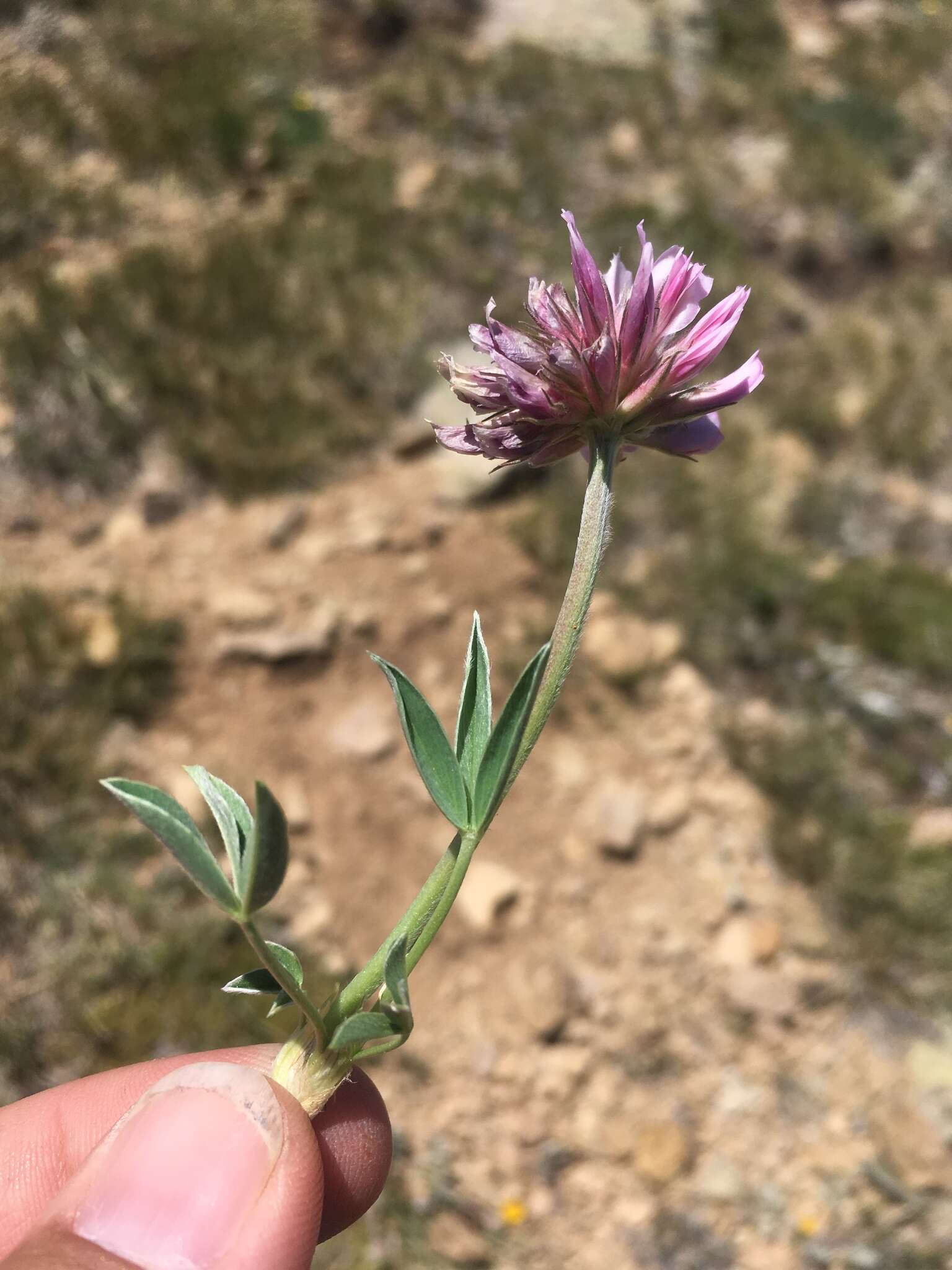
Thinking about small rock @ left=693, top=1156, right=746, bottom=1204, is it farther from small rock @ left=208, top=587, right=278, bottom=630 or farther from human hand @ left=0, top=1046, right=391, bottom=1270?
small rock @ left=208, top=587, right=278, bottom=630

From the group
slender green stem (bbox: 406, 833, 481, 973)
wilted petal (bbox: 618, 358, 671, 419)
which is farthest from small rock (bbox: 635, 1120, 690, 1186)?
wilted petal (bbox: 618, 358, 671, 419)

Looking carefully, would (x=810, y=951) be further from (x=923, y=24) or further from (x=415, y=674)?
(x=923, y=24)

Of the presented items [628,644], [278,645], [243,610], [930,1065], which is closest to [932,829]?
[930,1065]

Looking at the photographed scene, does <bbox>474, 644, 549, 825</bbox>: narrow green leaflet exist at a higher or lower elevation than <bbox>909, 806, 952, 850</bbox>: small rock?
higher

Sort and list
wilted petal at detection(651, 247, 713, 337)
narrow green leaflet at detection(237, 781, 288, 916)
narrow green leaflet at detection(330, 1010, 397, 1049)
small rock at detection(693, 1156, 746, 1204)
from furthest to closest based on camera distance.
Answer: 1. small rock at detection(693, 1156, 746, 1204)
2. wilted petal at detection(651, 247, 713, 337)
3. narrow green leaflet at detection(330, 1010, 397, 1049)
4. narrow green leaflet at detection(237, 781, 288, 916)

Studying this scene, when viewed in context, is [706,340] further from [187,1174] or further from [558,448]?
[187,1174]

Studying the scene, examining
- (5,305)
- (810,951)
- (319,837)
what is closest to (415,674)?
(319,837)

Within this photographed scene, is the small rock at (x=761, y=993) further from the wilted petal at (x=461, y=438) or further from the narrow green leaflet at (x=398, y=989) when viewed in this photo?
the wilted petal at (x=461, y=438)
